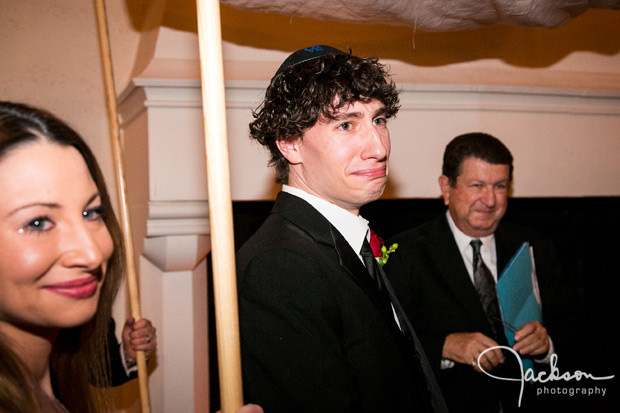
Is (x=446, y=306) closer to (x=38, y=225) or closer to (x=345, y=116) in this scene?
(x=345, y=116)

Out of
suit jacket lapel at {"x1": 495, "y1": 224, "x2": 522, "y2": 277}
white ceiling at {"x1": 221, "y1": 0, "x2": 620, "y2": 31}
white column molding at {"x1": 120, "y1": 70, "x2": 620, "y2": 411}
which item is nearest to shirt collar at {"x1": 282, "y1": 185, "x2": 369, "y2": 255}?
white ceiling at {"x1": 221, "y1": 0, "x2": 620, "y2": 31}

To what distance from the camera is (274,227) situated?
2.69 feet

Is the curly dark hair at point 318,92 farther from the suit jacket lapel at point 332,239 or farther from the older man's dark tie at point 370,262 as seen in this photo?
the older man's dark tie at point 370,262

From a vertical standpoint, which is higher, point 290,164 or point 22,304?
point 290,164

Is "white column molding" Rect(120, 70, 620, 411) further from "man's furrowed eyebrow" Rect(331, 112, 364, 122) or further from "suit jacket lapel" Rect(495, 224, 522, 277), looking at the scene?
"man's furrowed eyebrow" Rect(331, 112, 364, 122)

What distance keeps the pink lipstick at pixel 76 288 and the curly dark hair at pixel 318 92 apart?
43cm

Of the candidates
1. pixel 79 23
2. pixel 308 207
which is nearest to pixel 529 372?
pixel 308 207

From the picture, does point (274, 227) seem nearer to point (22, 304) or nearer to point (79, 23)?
point (22, 304)

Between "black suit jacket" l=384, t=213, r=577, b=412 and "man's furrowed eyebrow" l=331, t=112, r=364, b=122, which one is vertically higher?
"man's furrowed eyebrow" l=331, t=112, r=364, b=122

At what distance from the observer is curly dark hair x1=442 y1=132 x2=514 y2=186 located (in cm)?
134

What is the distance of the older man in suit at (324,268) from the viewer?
70 cm

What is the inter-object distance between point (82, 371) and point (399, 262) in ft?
2.75

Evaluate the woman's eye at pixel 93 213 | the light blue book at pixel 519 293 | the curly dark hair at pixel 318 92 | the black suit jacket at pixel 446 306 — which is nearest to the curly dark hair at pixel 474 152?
the black suit jacket at pixel 446 306

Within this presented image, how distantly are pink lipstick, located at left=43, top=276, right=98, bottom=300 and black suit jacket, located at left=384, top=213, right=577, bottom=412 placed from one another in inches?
33.8
